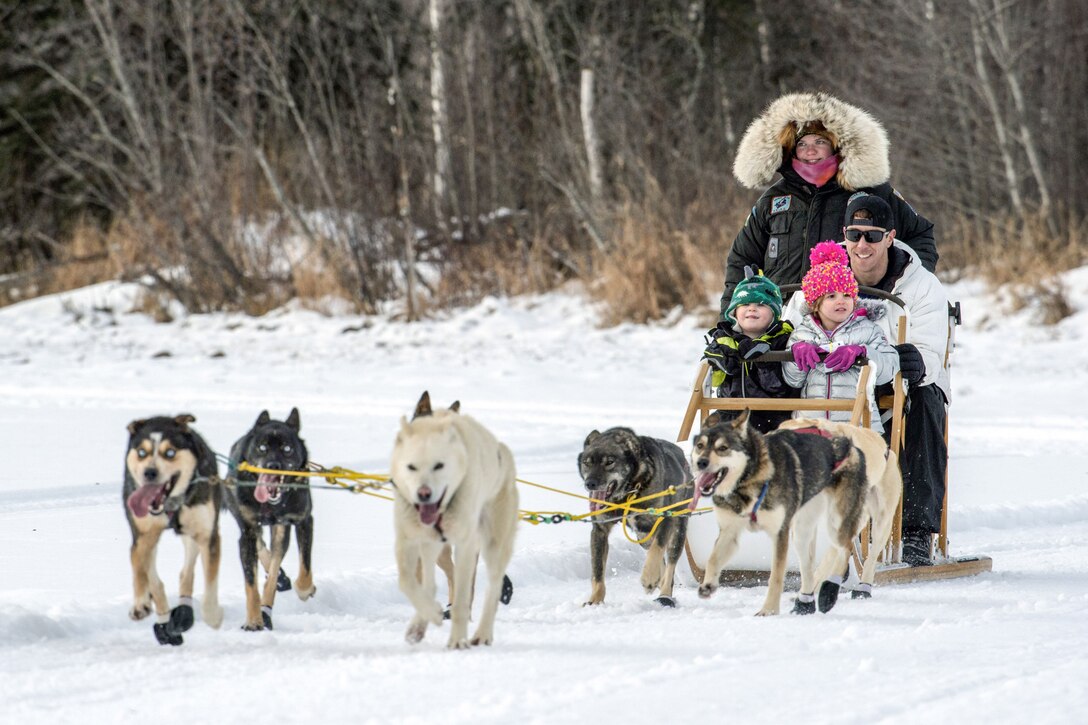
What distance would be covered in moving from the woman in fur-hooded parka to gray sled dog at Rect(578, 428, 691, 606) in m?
1.27

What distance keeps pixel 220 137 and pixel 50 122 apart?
3.87 meters

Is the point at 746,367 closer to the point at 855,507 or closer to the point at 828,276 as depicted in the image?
the point at 828,276

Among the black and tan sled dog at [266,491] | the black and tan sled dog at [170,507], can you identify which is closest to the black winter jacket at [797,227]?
the black and tan sled dog at [266,491]

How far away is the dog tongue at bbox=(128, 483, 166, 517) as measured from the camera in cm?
301

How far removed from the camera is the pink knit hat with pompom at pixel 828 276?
489 cm

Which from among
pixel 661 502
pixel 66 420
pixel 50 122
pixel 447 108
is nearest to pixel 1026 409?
pixel 661 502

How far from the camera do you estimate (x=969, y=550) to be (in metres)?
5.83

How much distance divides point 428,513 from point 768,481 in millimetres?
1322

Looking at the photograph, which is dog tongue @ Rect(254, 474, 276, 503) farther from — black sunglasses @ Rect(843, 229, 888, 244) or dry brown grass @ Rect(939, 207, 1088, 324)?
dry brown grass @ Rect(939, 207, 1088, 324)

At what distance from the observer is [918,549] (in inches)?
201

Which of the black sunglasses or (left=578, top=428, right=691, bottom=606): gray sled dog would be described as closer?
(left=578, top=428, right=691, bottom=606): gray sled dog

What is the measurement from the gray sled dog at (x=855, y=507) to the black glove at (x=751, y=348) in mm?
522

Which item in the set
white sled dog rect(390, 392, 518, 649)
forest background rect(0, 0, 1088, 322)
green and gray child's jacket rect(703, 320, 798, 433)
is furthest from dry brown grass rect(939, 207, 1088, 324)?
white sled dog rect(390, 392, 518, 649)

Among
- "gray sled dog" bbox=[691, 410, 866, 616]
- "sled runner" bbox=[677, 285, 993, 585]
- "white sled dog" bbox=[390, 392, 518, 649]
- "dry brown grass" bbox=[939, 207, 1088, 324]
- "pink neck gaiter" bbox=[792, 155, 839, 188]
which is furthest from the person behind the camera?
"dry brown grass" bbox=[939, 207, 1088, 324]
